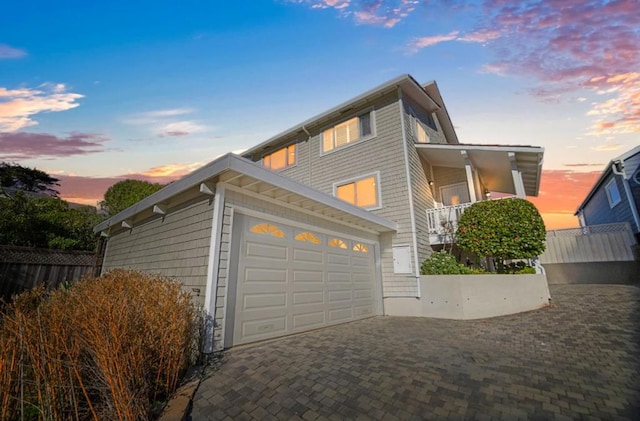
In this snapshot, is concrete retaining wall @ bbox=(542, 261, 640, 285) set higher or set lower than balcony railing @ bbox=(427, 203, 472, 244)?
lower

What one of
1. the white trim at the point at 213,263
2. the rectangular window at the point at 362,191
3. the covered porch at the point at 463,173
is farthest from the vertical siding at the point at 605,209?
the white trim at the point at 213,263

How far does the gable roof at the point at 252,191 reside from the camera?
4531 millimetres

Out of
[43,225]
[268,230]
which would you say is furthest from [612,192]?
[43,225]

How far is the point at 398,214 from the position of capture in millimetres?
9102

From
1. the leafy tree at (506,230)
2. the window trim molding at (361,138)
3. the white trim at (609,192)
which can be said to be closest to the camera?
the leafy tree at (506,230)

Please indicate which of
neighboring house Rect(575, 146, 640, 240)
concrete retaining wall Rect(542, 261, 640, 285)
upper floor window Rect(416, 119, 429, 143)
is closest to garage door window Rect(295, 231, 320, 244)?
upper floor window Rect(416, 119, 429, 143)

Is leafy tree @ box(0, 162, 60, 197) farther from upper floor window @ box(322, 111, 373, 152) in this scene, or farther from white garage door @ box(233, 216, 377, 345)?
white garage door @ box(233, 216, 377, 345)

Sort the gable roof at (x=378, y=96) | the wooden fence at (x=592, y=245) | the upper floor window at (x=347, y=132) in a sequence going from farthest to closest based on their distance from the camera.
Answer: the wooden fence at (x=592, y=245)
the upper floor window at (x=347, y=132)
the gable roof at (x=378, y=96)

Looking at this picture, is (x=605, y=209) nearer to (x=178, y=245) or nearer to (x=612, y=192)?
(x=612, y=192)

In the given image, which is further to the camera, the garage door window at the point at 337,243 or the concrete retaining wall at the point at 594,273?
the concrete retaining wall at the point at 594,273

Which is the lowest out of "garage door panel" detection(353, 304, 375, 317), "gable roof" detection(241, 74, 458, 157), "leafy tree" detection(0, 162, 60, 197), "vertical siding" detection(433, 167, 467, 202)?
"garage door panel" detection(353, 304, 375, 317)

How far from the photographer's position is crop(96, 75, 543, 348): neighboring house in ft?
15.8

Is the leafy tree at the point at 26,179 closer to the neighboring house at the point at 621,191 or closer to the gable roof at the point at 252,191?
the gable roof at the point at 252,191

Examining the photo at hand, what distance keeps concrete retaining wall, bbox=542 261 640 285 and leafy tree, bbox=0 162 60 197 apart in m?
36.9
